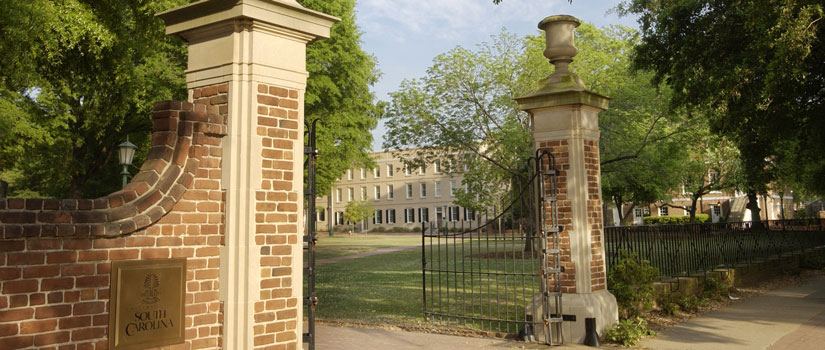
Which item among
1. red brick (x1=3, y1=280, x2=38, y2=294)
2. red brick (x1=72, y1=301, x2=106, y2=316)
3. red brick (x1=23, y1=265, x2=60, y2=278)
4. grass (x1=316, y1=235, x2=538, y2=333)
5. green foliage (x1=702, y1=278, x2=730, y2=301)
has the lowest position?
grass (x1=316, y1=235, x2=538, y2=333)

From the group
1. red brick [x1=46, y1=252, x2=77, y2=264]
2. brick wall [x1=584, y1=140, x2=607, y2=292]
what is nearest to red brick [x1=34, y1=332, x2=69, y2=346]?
red brick [x1=46, y1=252, x2=77, y2=264]

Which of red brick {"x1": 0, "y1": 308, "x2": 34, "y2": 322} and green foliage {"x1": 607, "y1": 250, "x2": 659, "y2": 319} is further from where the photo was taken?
green foliage {"x1": 607, "y1": 250, "x2": 659, "y2": 319}

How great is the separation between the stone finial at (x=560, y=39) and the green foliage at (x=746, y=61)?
3741 millimetres

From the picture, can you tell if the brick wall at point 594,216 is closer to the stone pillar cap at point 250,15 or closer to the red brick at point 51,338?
the stone pillar cap at point 250,15

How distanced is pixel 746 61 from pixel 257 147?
35.4 feet

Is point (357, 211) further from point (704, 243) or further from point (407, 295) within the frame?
point (704, 243)

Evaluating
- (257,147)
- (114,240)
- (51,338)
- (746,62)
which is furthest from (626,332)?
(746,62)

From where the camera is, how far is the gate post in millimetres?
7641

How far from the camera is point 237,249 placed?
14.5 feet

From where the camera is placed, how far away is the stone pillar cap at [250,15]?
4500 millimetres

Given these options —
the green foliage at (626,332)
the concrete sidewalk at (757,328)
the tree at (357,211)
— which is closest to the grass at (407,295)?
the green foliage at (626,332)

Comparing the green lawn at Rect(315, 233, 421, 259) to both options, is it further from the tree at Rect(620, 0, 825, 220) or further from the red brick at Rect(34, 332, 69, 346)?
the red brick at Rect(34, 332, 69, 346)

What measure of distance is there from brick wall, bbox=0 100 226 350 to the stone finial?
17.2 feet

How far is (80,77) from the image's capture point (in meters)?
13.7
